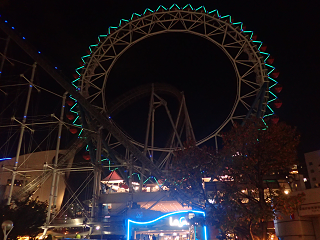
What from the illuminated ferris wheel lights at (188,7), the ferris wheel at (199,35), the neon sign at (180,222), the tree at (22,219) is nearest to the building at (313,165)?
the ferris wheel at (199,35)

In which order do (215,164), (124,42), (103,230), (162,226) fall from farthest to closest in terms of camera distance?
(124,42) → (103,230) → (162,226) → (215,164)

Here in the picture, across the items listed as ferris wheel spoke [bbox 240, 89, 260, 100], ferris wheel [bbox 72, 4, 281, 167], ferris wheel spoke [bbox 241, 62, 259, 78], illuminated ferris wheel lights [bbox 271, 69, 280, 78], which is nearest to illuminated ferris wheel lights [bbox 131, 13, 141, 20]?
ferris wheel [bbox 72, 4, 281, 167]

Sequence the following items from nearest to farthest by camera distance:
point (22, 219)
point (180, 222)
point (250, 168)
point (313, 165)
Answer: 1. point (250, 168)
2. point (180, 222)
3. point (22, 219)
4. point (313, 165)

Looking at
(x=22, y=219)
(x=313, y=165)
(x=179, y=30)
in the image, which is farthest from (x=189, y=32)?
(x=313, y=165)

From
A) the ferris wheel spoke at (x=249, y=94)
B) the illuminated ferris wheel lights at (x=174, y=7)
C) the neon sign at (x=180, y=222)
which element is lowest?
the neon sign at (x=180, y=222)

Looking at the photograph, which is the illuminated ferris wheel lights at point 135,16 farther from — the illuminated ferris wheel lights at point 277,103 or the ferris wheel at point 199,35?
the illuminated ferris wheel lights at point 277,103

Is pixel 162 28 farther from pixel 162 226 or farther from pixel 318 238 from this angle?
pixel 318 238

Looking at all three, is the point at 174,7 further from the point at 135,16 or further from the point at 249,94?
the point at 249,94

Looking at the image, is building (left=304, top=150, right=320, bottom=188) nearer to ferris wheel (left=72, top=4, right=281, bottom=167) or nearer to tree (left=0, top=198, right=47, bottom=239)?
ferris wheel (left=72, top=4, right=281, bottom=167)

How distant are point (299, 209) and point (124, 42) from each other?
20.5m

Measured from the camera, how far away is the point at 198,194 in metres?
11.4

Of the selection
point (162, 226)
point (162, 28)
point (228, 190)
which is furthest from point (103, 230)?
point (162, 28)

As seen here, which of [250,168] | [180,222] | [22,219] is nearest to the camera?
[250,168]

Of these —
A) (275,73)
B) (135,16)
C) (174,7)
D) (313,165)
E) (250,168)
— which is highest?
(174,7)
